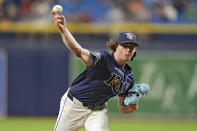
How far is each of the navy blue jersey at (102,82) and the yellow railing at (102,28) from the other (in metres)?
7.94

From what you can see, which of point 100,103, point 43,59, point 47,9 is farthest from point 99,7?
point 100,103

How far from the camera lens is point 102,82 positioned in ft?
20.5

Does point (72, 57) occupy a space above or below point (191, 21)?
below

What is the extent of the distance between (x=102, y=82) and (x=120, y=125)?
6768 millimetres

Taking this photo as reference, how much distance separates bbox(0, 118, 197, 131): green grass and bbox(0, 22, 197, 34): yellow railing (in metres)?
2.55

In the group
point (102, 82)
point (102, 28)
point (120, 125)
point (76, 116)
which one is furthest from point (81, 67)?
point (102, 82)

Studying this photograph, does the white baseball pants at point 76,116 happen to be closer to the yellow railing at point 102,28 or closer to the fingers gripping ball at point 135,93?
the fingers gripping ball at point 135,93

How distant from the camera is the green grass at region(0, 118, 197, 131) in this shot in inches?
470

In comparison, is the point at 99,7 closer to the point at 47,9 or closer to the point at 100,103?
the point at 47,9

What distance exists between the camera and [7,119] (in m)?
14.0

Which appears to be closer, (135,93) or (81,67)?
(135,93)

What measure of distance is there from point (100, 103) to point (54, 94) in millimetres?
8037

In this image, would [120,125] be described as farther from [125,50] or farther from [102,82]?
[125,50]

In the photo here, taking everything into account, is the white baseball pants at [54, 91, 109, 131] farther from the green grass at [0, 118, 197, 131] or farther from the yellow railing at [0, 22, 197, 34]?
the yellow railing at [0, 22, 197, 34]
